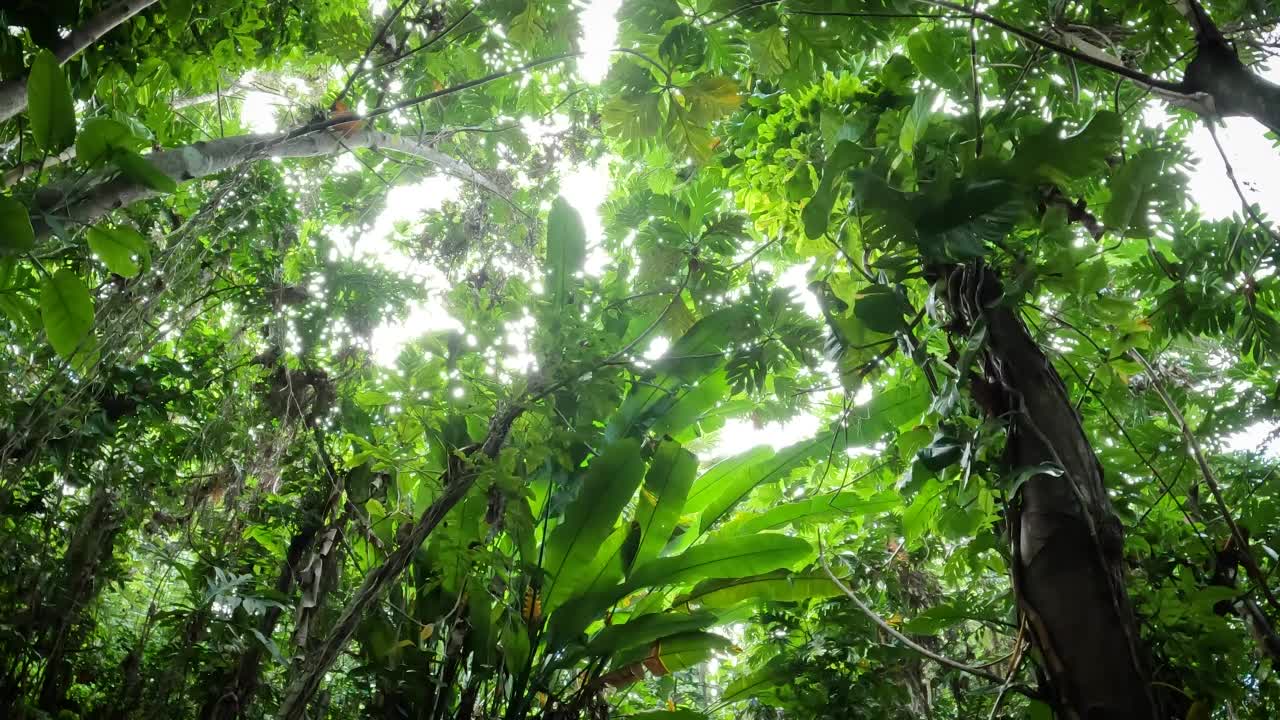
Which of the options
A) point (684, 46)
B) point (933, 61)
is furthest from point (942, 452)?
point (684, 46)

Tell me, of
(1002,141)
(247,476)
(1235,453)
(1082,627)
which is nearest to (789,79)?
(1002,141)

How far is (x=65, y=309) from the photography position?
779 mm

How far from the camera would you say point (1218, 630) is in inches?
28.3

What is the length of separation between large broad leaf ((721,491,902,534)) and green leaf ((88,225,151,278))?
1.28m

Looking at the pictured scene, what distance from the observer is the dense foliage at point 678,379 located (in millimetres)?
692

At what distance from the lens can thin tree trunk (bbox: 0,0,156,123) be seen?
963 mm

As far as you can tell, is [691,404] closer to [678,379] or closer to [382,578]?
[678,379]

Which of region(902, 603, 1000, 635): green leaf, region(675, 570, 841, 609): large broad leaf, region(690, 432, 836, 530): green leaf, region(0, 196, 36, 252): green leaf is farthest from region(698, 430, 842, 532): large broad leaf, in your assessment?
region(0, 196, 36, 252): green leaf

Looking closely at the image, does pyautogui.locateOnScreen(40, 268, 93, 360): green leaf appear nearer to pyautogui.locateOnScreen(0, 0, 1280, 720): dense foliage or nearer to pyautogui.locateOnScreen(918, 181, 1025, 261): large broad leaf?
pyautogui.locateOnScreen(0, 0, 1280, 720): dense foliage

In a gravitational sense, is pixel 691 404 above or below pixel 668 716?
above

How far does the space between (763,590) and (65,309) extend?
1.39m

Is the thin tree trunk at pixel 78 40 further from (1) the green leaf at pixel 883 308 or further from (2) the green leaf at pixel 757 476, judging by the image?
(2) the green leaf at pixel 757 476

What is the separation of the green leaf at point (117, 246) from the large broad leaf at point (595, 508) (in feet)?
2.71

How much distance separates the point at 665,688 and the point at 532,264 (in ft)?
5.77
